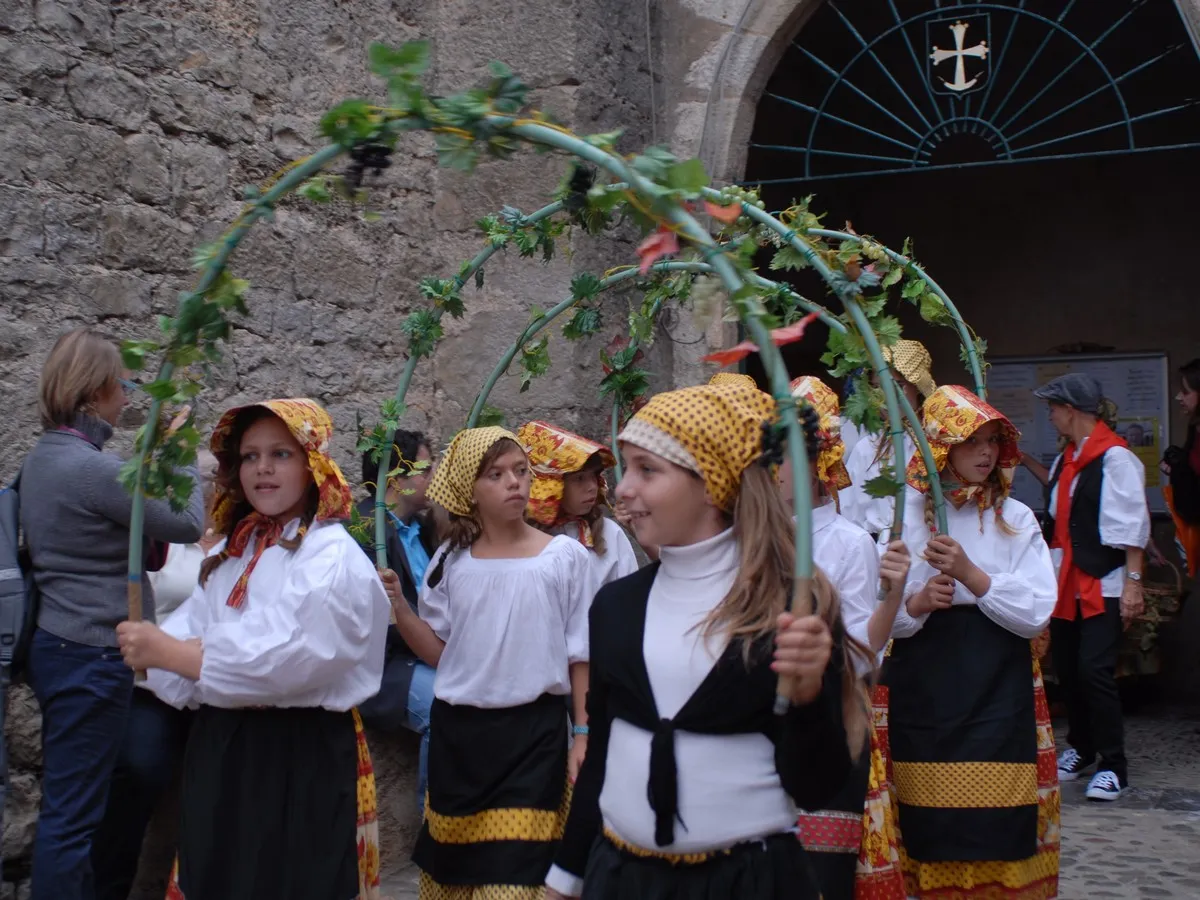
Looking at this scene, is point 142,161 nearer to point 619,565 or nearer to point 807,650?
point 619,565

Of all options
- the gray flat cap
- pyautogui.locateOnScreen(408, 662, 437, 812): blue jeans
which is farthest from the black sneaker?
pyautogui.locateOnScreen(408, 662, 437, 812): blue jeans

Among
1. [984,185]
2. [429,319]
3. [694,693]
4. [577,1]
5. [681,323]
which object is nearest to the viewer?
[694,693]

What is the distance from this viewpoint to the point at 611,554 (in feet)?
15.9

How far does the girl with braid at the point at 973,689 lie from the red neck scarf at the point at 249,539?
204 cm

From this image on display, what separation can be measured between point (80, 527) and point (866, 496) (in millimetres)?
3115

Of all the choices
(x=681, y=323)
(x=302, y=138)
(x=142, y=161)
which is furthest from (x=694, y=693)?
(x=681, y=323)

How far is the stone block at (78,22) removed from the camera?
4.43 m

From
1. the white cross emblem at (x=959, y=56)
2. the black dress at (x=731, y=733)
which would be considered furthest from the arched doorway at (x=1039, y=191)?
the black dress at (x=731, y=733)

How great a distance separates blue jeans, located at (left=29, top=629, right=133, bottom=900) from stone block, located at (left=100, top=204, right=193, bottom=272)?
1333 mm

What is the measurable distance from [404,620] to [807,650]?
6.99 feet

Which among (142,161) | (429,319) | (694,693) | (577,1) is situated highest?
(577,1)

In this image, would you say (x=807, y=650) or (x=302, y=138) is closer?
(x=807, y=650)

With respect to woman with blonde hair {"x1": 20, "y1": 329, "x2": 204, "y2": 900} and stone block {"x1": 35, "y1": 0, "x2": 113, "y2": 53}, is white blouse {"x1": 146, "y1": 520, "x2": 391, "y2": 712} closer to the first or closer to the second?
woman with blonde hair {"x1": 20, "y1": 329, "x2": 204, "y2": 900}

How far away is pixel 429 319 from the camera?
4.30 metres
